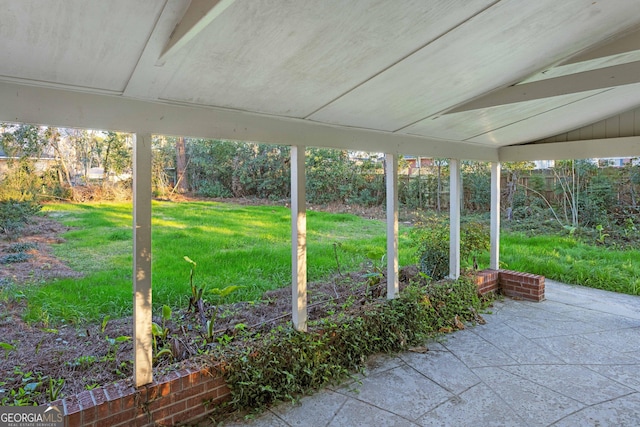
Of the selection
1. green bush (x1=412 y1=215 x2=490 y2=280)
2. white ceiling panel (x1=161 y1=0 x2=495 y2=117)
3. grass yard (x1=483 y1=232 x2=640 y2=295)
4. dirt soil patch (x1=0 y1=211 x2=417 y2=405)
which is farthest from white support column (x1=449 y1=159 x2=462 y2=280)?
white ceiling panel (x1=161 y1=0 x2=495 y2=117)

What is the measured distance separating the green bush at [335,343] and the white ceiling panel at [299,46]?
178 centimetres

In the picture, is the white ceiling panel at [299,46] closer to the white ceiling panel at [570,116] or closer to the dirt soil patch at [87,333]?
the dirt soil patch at [87,333]

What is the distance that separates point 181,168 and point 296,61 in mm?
4657

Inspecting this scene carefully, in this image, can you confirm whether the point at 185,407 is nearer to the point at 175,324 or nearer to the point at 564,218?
the point at 175,324

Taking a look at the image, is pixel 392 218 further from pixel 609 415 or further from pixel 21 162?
pixel 21 162

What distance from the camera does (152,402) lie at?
86.3 inches

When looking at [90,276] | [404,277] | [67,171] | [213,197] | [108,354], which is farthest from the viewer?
[213,197]

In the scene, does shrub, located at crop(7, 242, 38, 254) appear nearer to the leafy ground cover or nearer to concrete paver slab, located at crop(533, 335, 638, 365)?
the leafy ground cover

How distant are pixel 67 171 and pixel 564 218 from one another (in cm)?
934

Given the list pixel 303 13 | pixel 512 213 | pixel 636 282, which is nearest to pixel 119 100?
pixel 303 13

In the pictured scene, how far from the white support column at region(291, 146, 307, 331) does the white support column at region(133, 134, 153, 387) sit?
1085 mm

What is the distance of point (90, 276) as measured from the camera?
3.91 meters

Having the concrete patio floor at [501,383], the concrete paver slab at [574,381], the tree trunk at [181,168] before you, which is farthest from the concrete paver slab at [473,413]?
the tree trunk at [181,168]

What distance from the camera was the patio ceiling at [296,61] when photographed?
57.3 inches
